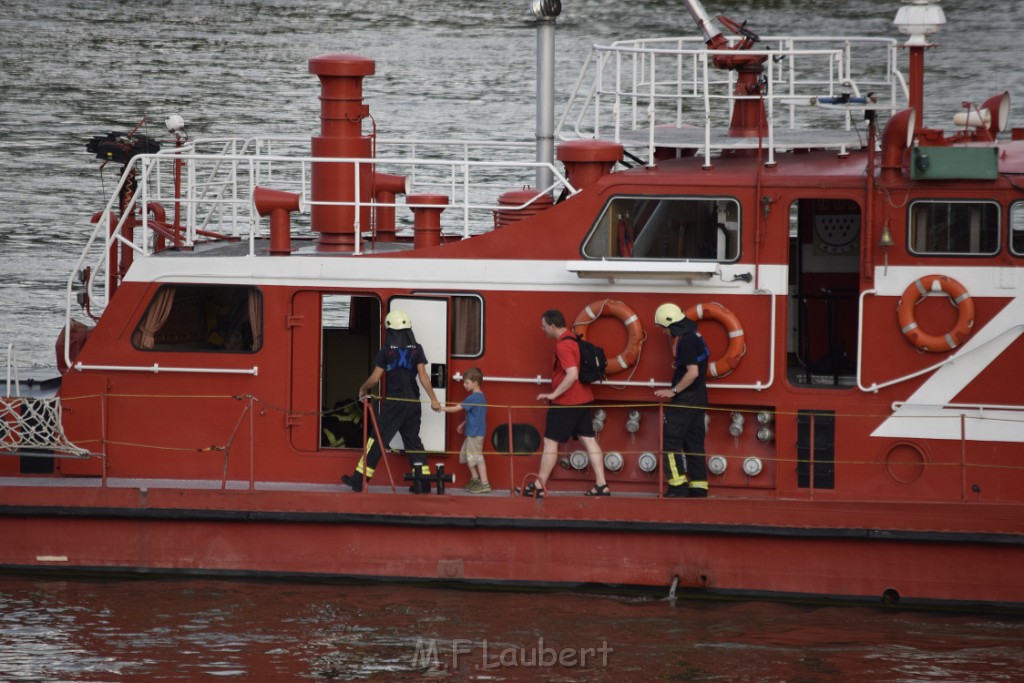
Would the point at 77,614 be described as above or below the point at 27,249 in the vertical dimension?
below

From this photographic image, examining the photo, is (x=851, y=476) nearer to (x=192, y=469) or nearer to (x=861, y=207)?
(x=861, y=207)

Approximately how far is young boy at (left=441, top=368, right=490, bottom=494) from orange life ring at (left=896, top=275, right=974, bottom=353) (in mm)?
3010

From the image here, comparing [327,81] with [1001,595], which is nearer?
[1001,595]

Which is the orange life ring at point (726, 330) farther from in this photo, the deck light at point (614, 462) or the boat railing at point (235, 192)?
the boat railing at point (235, 192)

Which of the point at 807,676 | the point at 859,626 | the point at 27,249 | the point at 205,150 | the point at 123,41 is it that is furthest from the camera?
the point at 123,41

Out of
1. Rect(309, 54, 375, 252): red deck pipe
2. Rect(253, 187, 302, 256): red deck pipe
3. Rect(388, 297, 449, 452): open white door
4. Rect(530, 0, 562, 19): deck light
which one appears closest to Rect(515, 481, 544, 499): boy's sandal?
Rect(388, 297, 449, 452): open white door

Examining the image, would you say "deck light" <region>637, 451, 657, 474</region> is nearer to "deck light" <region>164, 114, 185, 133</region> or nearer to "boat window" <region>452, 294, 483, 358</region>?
"boat window" <region>452, 294, 483, 358</region>

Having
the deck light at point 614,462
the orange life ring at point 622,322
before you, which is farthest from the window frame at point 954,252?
the deck light at point 614,462

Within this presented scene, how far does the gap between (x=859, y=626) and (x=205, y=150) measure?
20.9m

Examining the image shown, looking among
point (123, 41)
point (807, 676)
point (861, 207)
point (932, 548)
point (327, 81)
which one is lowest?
point (807, 676)

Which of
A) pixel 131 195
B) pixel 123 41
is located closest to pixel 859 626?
pixel 131 195

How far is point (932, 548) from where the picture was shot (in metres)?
10.2

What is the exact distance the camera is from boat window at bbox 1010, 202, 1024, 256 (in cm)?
1009

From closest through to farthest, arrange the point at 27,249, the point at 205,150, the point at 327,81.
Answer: the point at 327,81 → the point at 27,249 → the point at 205,150
